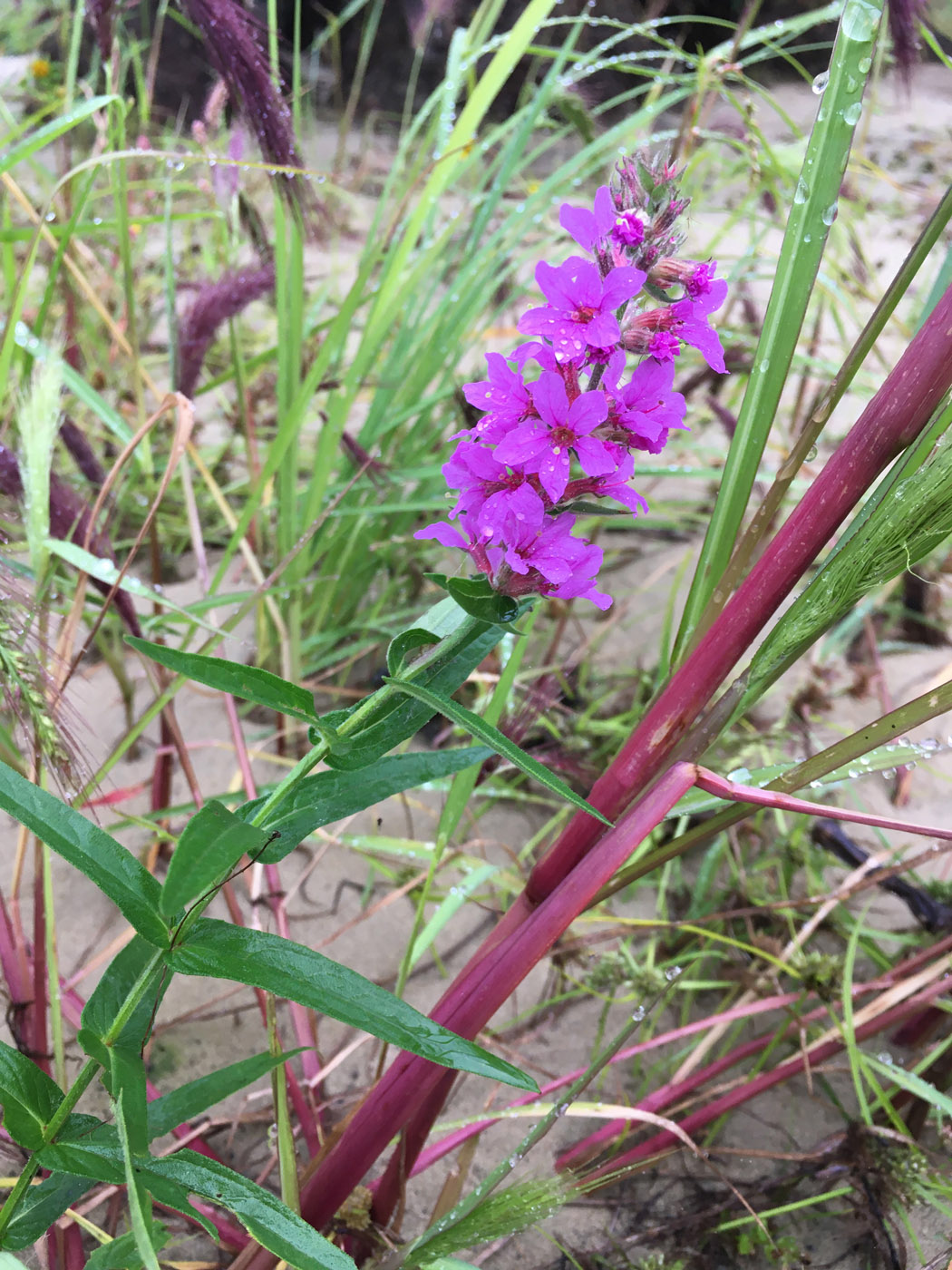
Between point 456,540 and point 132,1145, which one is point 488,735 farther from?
point 132,1145

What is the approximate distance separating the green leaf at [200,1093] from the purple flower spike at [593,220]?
51cm

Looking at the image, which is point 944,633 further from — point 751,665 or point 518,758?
point 518,758

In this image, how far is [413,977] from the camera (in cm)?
103

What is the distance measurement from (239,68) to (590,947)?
990 millimetres

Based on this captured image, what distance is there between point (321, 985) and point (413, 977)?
59cm

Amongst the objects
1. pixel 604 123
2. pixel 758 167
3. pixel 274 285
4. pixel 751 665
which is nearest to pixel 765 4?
pixel 604 123

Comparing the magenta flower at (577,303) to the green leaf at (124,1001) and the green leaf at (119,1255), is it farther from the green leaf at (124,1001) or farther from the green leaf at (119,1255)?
the green leaf at (119,1255)

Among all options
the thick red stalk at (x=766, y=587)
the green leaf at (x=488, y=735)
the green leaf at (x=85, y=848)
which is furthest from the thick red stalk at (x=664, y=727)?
the green leaf at (x=85, y=848)

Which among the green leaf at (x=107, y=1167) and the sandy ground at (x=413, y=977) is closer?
the green leaf at (x=107, y=1167)

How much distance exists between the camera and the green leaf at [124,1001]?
51cm

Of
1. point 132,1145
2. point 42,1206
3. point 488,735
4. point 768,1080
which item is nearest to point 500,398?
point 488,735

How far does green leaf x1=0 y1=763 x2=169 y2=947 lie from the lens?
0.47 metres

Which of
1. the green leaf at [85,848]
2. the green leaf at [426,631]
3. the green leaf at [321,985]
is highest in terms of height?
the green leaf at [426,631]

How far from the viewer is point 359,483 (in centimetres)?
122
